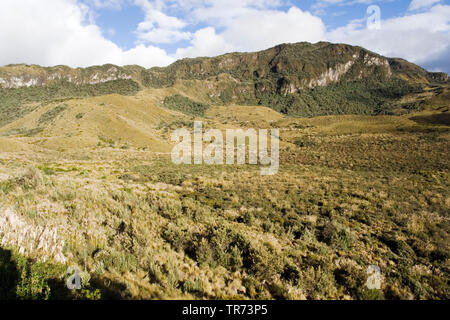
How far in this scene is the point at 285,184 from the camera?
57.8 ft

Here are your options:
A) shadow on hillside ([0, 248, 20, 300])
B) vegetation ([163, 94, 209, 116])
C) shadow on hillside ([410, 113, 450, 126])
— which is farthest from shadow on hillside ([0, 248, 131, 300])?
vegetation ([163, 94, 209, 116])

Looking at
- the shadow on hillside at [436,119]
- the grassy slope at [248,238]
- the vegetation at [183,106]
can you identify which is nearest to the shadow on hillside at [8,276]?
the grassy slope at [248,238]

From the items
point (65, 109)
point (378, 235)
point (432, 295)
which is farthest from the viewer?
point (65, 109)

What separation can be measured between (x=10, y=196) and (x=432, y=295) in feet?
46.0

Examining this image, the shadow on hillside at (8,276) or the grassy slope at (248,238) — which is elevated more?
the shadow on hillside at (8,276)

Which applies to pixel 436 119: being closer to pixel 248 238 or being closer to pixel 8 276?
pixel 248 238

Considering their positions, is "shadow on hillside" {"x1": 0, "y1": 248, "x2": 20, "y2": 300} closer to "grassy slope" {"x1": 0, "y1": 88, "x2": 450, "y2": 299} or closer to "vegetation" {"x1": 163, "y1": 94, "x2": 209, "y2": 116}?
"grassy slope" {"x1": 0, "y1": 88, "x2": 450, "y2": 299}

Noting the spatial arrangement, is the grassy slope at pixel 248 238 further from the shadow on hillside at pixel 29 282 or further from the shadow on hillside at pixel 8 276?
the shadow on hillside at pixel 8 276

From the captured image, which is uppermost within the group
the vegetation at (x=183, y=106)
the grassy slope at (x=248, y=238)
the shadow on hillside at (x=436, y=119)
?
the vegetation at (x=183, y=106)

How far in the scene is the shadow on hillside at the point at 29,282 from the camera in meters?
3.41

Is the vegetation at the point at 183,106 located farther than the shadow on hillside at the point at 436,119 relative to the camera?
Yes
